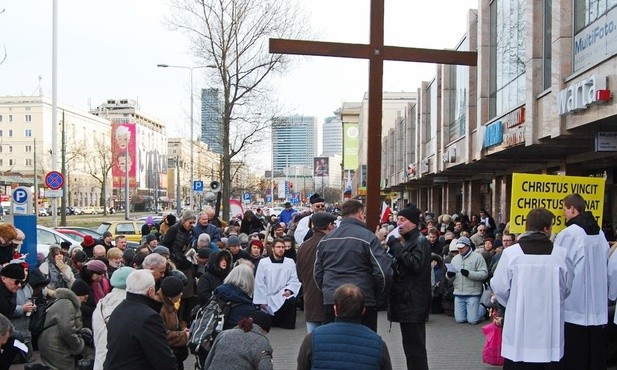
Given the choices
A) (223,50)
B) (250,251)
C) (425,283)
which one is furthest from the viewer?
(223,50)

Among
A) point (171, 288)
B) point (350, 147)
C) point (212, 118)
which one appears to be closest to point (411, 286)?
point (171, 288)

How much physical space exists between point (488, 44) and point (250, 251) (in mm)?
12974

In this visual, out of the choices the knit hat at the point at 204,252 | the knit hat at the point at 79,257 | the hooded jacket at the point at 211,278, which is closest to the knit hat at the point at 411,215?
the hooded jacket at the point at 211,278

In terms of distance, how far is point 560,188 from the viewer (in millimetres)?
9461

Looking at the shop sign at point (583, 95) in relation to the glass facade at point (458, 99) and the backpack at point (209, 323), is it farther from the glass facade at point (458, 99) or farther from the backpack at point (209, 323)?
the glass facade at point (458, 99)

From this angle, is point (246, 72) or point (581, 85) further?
point (246, 72)

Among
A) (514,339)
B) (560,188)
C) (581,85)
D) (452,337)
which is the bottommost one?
(452,337)

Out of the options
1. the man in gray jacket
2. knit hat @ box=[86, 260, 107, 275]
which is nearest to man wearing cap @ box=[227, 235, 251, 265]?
knit hat @ box=[86, 260, 107, 275]

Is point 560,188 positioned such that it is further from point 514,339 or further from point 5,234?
point 5,234

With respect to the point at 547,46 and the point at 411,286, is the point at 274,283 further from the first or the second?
the point at 547,46

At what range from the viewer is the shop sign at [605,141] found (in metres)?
14.3

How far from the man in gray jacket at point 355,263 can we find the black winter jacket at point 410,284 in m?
0.41

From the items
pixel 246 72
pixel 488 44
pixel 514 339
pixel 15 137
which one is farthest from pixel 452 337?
pixel 15 137

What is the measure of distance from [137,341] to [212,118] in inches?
1129
